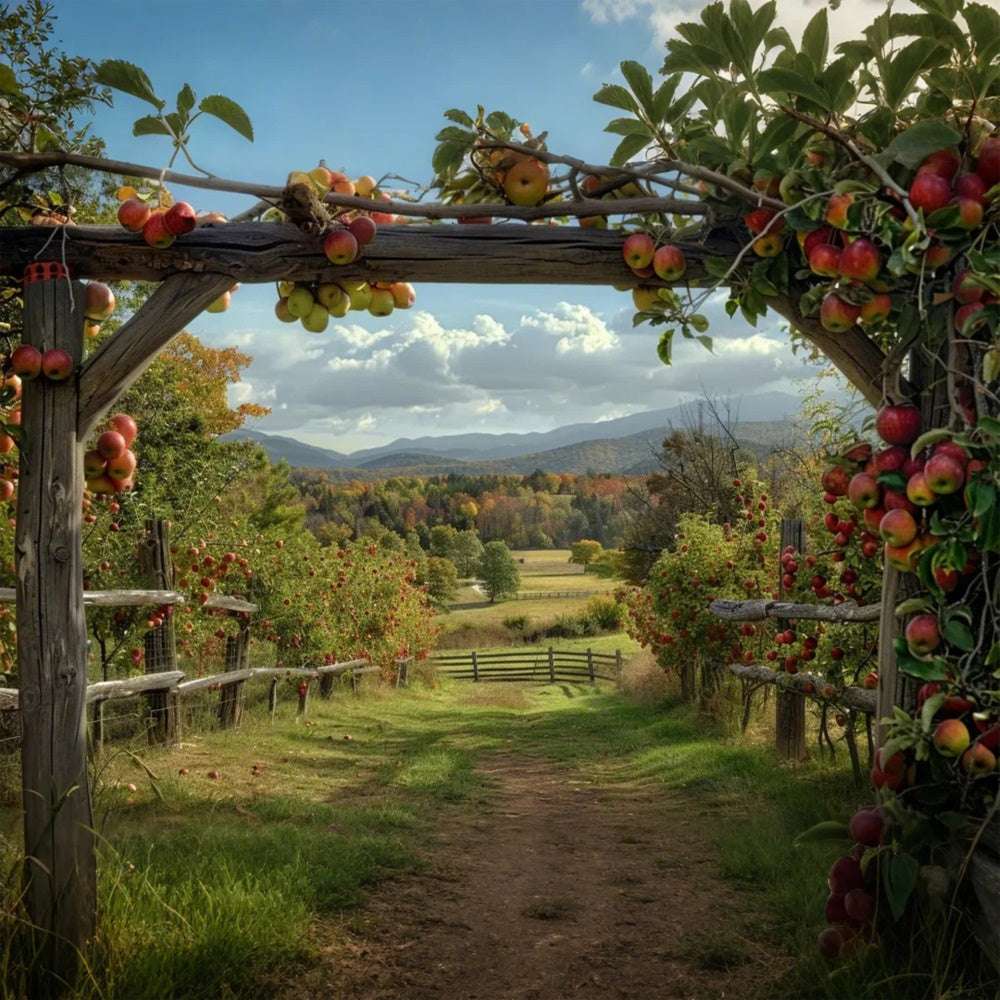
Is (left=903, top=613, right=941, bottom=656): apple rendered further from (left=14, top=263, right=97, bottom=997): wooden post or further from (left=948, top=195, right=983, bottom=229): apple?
(left=14, top=263, right=97, bottom=997): wooden post

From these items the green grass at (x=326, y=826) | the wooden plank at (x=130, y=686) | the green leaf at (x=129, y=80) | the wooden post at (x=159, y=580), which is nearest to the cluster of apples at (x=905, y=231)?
the green grass at (x=326, y=826)

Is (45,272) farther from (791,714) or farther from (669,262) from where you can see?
(791,714)

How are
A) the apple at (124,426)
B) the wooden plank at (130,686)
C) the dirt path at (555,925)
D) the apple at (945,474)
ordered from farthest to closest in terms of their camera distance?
the wooden plank at (130,686) < the apple at (124,426) < the dirt path at (555,925) < the apple at (945,474)

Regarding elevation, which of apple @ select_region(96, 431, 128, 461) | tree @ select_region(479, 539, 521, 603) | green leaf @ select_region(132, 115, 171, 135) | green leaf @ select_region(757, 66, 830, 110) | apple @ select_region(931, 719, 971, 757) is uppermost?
green leaf @ select_region(132, 115, 171, 135)

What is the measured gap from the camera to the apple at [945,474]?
2455 mm

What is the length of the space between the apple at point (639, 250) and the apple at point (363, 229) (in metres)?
0.88

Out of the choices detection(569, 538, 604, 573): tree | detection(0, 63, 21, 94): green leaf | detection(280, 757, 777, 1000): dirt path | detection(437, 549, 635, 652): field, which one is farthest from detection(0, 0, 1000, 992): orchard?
detection(569, 538, 604, 573): tree

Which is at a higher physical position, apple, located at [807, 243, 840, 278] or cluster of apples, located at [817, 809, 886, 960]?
apple, located at [807, 243, 840, 278]

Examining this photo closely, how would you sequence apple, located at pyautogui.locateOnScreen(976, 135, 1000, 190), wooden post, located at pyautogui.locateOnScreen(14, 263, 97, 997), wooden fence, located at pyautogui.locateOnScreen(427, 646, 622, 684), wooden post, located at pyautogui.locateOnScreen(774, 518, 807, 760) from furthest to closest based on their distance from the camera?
wooden fence, located at pyautogui.locateOnScreen(427, 646, 622, 684)
wooden post, located at pyautogui.locateOnScreen(774, 518, 807, 760)
wooden post, located at pyautogui.locateOnScreen(14, 263, 97, 997)
apple, located at pyautogui.locateOnScreen(976, 135, 1000, 190)

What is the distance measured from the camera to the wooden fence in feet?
86.5

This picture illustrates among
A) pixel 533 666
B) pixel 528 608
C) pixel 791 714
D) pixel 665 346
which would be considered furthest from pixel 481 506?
pixel 665 346

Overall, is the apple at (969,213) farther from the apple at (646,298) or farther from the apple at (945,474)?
the apple at (646,298)

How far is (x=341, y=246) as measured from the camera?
119 inches

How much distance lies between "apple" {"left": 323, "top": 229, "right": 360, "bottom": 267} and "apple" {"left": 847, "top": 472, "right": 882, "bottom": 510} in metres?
1.83
